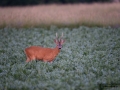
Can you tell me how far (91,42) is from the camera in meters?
12.6

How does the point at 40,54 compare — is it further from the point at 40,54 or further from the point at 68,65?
the point at 68,65

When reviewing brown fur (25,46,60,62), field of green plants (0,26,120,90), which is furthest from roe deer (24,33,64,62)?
field of green plants (0,26,120,90)

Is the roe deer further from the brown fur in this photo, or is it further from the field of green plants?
the field of green plants

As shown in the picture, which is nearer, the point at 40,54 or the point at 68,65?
the point at 68,65

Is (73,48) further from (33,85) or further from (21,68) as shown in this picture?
(33,85)

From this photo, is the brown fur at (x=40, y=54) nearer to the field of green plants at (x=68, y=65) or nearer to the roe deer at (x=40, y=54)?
the roe deer at (x=40, y=54)

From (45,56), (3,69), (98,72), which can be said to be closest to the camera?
(98,72)

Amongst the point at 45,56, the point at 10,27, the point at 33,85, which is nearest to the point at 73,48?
the point at 45,56

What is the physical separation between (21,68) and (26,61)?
83cm

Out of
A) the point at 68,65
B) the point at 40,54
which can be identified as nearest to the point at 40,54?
the point at 40,54

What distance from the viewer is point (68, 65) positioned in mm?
8703

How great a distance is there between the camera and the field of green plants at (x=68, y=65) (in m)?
6.99

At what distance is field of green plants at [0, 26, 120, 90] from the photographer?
22.9 ft

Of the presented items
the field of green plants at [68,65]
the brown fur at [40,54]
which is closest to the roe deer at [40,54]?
the brown fur at [40,54]
